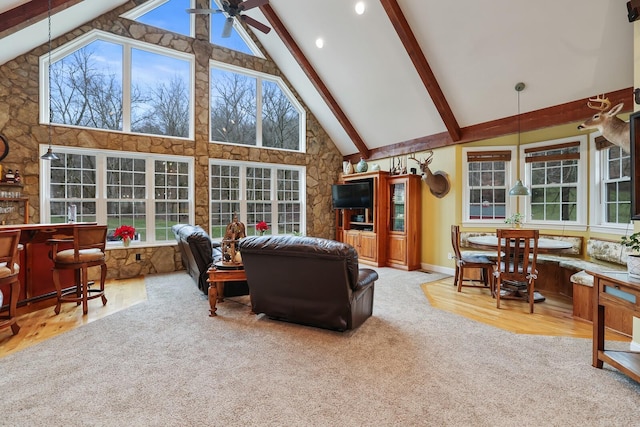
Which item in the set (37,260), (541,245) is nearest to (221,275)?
(37,260)

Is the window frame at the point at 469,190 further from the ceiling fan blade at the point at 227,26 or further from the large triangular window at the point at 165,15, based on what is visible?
the large triangular window at the point at 165,15

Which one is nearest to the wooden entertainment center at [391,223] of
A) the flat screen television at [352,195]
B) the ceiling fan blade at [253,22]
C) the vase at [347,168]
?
the flat screen television at [352,195]

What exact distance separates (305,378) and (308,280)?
912 millimetres

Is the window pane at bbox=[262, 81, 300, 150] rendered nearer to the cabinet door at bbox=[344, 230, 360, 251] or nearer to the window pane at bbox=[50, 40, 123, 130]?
the cabinet door at bbox=[344, 230, 360, 251]

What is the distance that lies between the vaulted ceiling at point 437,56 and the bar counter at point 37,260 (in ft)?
8.17

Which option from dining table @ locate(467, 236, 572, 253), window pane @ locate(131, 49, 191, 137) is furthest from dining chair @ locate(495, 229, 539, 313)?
window pane @ locate(131, 49, 191, 137)

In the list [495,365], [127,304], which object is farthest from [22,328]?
[495,365]

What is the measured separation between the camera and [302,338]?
2.96m

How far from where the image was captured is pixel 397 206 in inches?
265

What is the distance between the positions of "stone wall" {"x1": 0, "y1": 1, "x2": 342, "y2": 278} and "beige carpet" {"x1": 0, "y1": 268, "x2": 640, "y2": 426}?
2.88 metres

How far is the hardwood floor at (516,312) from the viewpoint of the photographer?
3.27 meters

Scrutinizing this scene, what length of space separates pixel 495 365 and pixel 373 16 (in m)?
5.20

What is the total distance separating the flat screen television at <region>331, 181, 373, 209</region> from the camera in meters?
6.99

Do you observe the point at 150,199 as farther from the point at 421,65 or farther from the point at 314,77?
the point at 421,65
